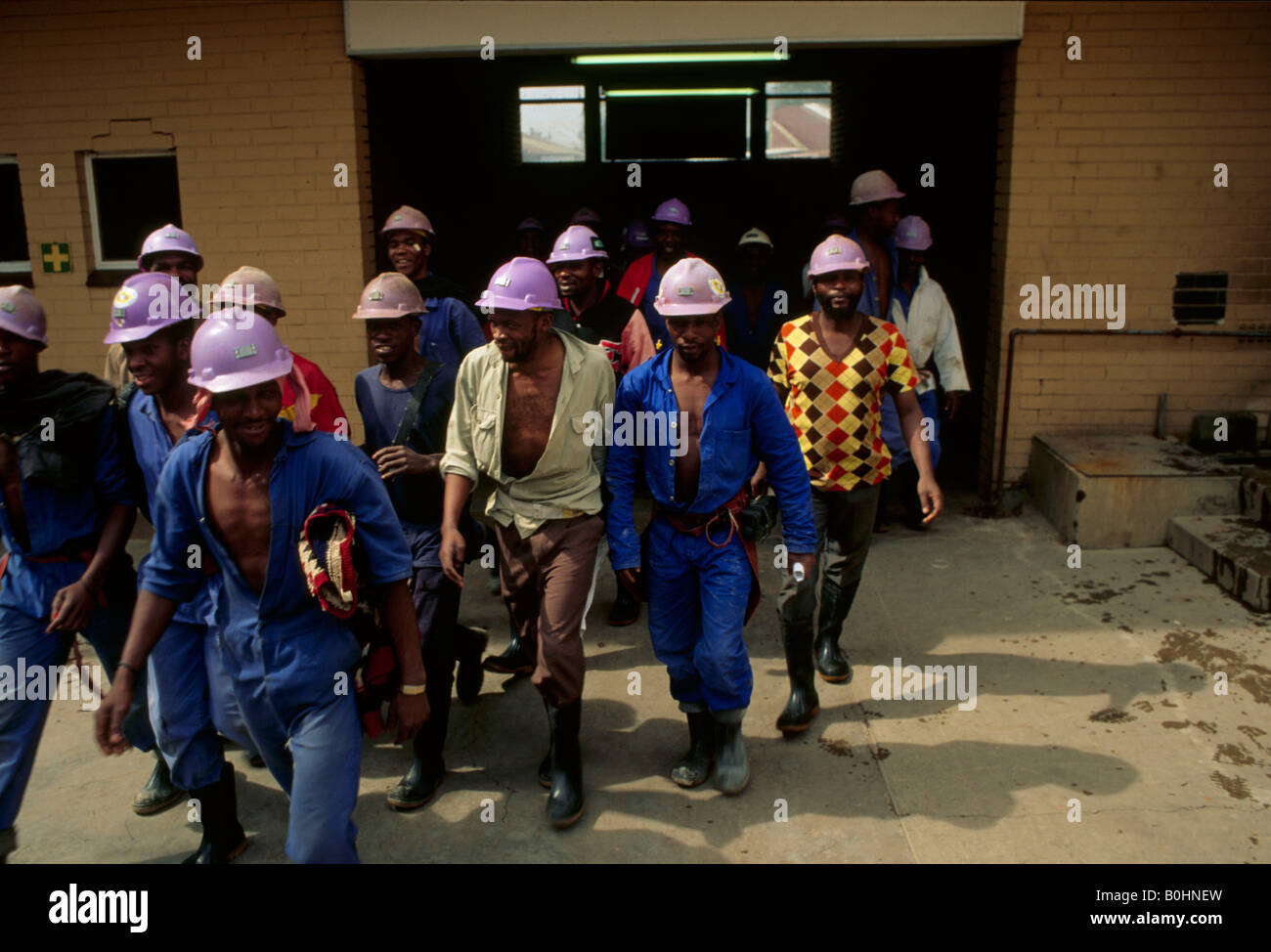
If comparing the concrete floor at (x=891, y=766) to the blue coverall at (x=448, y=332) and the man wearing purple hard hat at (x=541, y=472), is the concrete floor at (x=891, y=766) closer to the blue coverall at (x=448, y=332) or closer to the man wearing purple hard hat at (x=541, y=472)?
the man wearing purple hard hat at (x=541, y=472)

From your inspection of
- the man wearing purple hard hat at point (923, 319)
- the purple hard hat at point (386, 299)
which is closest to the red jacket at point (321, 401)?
the purple hard hat at point (386, 299)

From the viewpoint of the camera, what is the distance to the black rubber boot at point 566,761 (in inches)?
153

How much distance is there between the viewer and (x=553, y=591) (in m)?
3.93

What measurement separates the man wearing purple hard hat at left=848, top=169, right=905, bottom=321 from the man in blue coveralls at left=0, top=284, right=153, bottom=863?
4.35m

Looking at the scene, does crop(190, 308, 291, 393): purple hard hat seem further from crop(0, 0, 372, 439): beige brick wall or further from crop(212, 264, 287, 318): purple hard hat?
crop(0, 0, 372, 439): beige brick wall

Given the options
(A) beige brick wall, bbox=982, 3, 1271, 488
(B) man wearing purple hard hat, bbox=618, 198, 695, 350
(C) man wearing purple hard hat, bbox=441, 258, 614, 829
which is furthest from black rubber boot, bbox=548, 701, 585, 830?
(A) beige brick wall, bbox=982, 3, 1271, 488

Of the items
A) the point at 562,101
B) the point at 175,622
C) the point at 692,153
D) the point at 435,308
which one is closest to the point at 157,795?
the point at 175,622

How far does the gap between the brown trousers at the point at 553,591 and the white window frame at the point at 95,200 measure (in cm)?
508

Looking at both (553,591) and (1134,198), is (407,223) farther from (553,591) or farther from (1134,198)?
(1134,198)

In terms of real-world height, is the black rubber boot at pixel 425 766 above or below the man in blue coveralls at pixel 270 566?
below

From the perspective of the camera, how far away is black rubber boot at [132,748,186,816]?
4055 mm

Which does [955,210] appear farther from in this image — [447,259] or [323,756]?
[323,756]

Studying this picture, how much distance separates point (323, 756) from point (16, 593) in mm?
1465

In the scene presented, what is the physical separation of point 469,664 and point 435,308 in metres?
1.83
